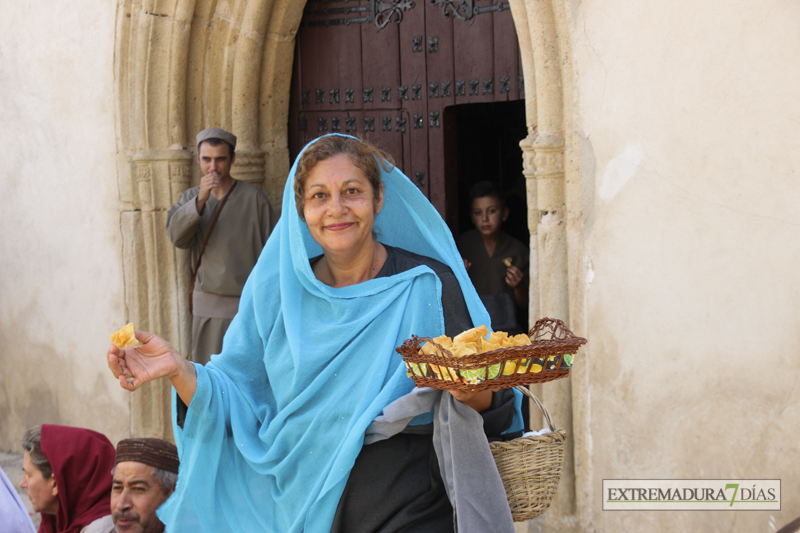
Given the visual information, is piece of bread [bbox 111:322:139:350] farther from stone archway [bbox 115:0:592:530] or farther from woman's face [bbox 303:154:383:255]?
stone archway [bbox 115:0:592:530]

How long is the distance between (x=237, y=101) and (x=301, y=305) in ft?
8.60

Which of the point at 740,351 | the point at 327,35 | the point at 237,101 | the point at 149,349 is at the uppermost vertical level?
the point at 327,35

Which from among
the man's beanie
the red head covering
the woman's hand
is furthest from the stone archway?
the woman's hand

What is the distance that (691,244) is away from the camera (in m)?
3.07

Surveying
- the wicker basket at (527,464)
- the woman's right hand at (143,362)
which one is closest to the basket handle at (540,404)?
the wicker basket at (527,464)

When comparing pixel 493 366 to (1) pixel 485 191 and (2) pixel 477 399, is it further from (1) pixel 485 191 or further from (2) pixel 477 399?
(1) pixel 485 191

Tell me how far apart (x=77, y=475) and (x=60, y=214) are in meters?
2.36

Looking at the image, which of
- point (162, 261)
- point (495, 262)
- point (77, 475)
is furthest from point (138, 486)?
point (495, 262)

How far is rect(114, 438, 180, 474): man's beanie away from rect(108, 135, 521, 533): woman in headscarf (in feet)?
1.76

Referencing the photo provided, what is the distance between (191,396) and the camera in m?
2.04

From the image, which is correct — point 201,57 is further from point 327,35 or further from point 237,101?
point 327,35

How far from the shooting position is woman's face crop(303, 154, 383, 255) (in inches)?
78.8

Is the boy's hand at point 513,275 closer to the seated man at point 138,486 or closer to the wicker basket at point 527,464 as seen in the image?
the seated man at point 138,486

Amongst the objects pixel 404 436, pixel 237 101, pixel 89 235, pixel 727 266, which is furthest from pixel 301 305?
pixel 89 235
